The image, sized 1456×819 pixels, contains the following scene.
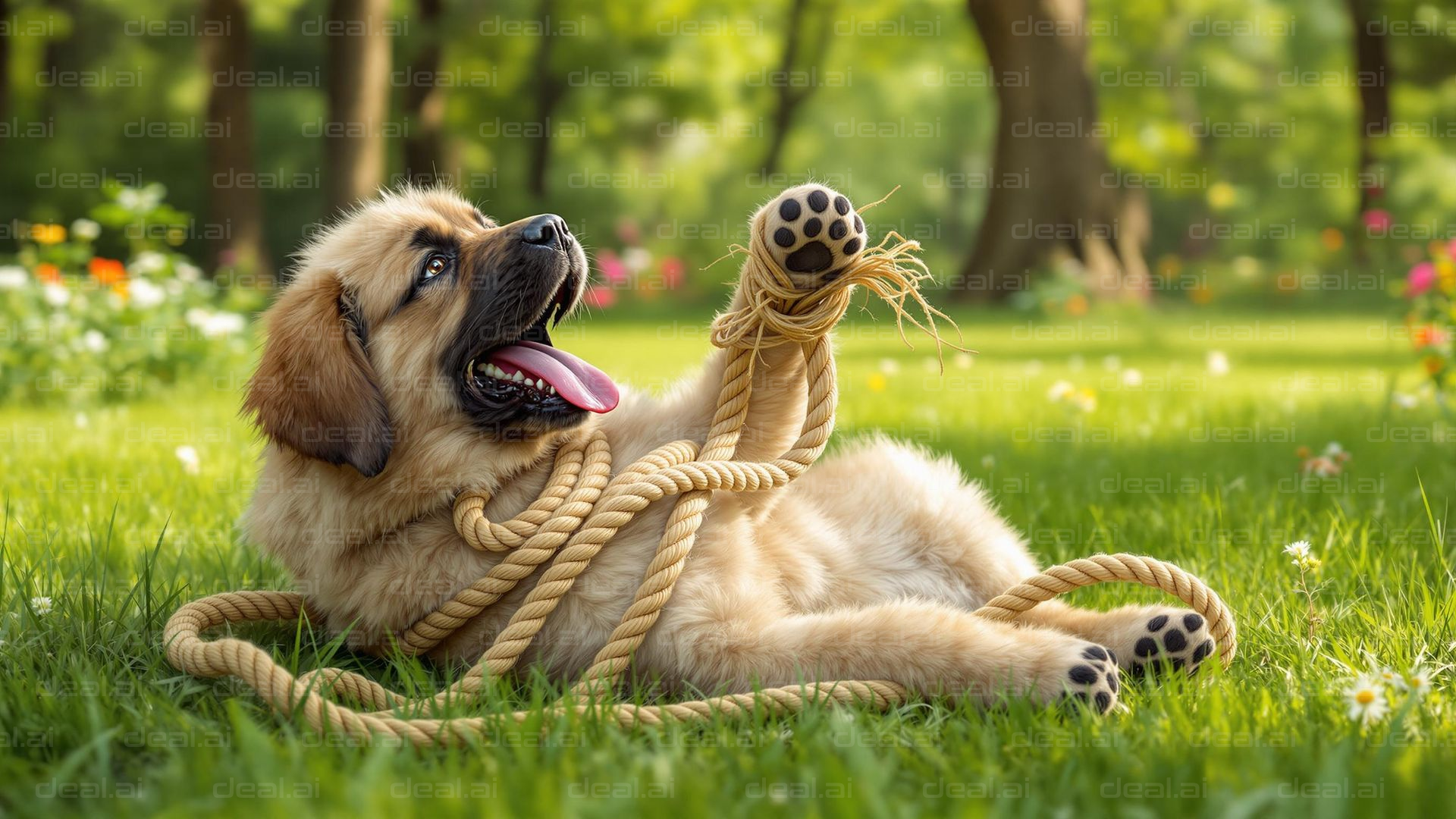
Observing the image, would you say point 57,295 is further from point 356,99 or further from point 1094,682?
point 1094,682

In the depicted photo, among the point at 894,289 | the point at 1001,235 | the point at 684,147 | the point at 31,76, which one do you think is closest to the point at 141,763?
the point at 894,289

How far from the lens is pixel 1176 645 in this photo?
7.29ft

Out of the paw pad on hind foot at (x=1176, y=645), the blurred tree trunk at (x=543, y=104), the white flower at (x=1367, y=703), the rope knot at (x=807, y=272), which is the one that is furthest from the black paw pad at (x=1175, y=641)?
the blurred tree trunk at (x=543, y=104)

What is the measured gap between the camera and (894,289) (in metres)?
2.49

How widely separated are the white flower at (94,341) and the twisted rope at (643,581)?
15.1ft

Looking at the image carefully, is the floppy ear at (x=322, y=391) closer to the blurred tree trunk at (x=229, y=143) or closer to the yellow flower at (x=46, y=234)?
the yellow flower at (x=46, y=234)

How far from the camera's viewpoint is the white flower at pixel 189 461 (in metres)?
4.06

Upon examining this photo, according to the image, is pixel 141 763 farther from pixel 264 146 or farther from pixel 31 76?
pixel 31 76

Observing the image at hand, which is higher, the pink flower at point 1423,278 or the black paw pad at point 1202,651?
the pink flower at point 1423,278

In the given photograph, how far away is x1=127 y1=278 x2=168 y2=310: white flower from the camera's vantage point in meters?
6.69

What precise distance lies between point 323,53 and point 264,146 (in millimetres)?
2467

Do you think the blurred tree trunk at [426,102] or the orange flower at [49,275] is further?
the blurred tree trunk at [426,102]

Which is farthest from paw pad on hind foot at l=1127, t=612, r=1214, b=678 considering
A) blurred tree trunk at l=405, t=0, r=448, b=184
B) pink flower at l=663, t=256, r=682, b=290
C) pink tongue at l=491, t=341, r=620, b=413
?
blurred tree trunk at l=405, t=0, r=448, b=184

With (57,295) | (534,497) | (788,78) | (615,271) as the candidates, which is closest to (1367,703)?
(534,497)
